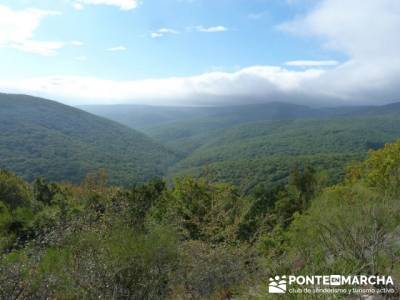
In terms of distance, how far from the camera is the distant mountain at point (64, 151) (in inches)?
4279

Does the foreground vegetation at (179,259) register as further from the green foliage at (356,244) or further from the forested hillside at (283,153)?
the forested hillside at (283,153)

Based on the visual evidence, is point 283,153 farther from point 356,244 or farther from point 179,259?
point 356,244

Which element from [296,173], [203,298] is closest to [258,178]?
[296,173]

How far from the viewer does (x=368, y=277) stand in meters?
5.31

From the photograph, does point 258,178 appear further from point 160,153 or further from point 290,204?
point 160,153

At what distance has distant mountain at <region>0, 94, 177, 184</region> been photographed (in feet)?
357

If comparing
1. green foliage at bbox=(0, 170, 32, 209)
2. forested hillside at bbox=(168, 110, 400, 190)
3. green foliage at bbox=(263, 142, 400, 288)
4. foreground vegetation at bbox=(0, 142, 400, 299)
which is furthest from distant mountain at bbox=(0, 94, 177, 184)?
green foliage at bbox=(263, 142, 400, 288)

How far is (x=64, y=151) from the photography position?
134 metres

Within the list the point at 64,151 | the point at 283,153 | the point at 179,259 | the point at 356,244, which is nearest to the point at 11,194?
the point at 179,259

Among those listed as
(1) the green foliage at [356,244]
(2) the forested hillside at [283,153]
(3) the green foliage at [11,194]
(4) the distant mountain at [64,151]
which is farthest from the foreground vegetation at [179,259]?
(4) the distant mountain at [64,151]

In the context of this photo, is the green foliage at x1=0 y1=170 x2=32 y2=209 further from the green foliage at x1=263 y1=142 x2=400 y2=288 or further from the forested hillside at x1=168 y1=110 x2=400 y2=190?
the forested hillside at x1=168 y1=110 x2=400 y2=190

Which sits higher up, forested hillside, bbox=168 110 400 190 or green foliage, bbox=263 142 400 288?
green foliage, bbox=263 142 400 288

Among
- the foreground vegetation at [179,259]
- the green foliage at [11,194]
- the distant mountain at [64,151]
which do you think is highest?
the foreground vegetation at [179,259]

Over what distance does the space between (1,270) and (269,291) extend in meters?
4.79
